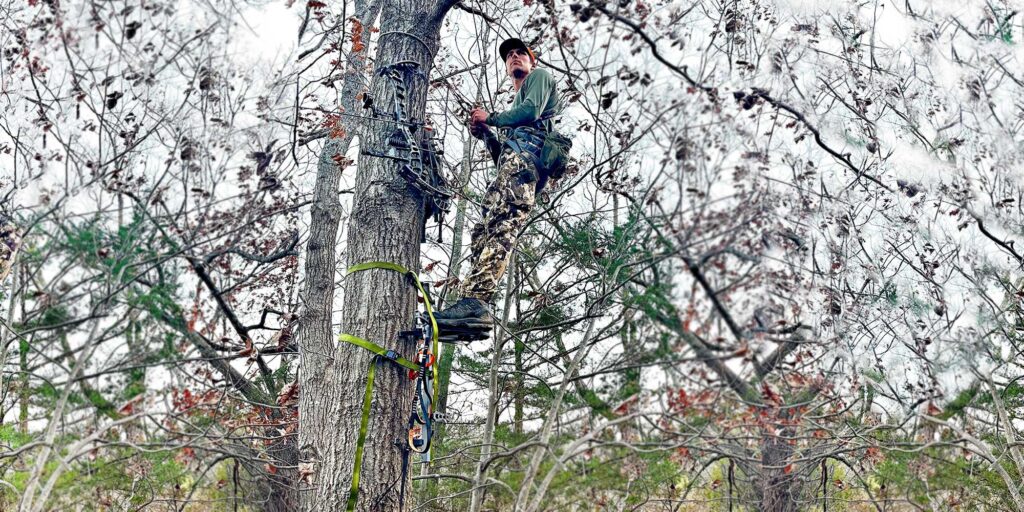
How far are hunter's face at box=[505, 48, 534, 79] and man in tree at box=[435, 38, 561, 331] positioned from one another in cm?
30

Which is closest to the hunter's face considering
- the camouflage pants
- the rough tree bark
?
the rough tree bark

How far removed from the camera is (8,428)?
330 inches

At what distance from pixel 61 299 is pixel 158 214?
27.0 inches

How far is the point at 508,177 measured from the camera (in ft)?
15.8

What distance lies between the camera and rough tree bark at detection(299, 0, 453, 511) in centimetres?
419

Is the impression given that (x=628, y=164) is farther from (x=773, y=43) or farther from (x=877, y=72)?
(x=877, y=72)

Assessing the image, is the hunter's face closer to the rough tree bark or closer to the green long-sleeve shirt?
the green long-sleeve shirt

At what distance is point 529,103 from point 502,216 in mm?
703

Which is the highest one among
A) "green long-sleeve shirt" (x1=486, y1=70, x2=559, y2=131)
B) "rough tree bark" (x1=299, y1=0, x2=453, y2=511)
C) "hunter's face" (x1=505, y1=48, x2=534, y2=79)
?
"hunter's face" (x1=505, y1=48, x2=534, y2=79)

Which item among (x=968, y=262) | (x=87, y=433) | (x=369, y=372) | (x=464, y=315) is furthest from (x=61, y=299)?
(x=968, y=262)

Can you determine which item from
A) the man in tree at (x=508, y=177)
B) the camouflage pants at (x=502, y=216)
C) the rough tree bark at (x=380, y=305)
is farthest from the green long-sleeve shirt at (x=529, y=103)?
the rough tree bark at (x=380, y=305)

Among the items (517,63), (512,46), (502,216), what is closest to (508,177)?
(502,216)

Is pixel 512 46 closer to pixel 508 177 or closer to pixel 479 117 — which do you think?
pixel 479 117

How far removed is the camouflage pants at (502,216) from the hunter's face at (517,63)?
0.63 m
